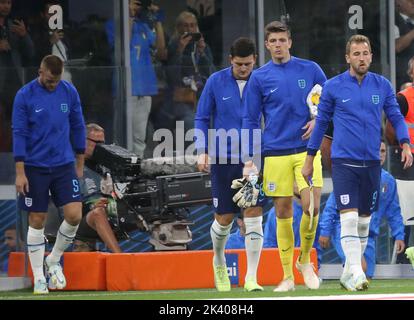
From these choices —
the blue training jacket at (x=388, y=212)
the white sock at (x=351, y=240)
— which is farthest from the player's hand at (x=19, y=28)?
the white sock at (x=351, y=240)

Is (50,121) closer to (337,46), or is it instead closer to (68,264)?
(68,264)

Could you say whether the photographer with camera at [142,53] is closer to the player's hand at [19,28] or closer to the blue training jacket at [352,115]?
the player's hand at [19,28]

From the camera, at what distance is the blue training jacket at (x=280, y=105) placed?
13.1 m

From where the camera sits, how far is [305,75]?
13.2 meters

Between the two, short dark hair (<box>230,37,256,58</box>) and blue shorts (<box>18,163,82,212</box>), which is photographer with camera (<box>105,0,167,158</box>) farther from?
short dark hair (<box>230,37,256,58</box>)

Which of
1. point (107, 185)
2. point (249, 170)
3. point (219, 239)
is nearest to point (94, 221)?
point (107, 185)

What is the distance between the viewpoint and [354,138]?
12.7 m

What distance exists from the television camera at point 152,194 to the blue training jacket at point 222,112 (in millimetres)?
2180

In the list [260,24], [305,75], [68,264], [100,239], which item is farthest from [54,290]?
[260,24]

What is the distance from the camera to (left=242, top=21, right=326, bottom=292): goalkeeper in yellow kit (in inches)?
515

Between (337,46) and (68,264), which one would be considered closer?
(68,264)

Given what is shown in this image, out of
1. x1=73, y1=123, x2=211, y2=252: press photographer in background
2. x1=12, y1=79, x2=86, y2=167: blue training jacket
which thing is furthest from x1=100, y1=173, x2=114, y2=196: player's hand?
x1=12, y1=79, x2=86, y2=167: blue training jacket

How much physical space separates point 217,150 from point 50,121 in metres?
1.70
